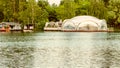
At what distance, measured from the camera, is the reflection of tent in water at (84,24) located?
136375mm

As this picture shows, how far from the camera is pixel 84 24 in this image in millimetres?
137750

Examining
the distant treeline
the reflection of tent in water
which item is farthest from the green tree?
the reflection of tent in water

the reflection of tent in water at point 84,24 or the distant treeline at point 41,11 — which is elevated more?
the distant treeline at point 41,11

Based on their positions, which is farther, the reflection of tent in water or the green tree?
the green tree

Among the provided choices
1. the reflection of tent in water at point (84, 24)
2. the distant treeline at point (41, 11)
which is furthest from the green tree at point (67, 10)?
the reflection of tent in water at point (84, 24)

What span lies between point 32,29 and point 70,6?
587 inches

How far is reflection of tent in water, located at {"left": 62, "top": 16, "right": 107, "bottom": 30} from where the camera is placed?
136375mm

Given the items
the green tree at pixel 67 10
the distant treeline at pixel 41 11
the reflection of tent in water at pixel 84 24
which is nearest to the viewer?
the reflection of tent in water at pixel 84 24

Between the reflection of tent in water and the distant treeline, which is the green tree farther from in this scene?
the reflection of tent in water

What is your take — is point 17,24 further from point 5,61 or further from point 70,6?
point 5,61

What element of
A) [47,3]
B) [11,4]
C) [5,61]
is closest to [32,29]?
[11,4]

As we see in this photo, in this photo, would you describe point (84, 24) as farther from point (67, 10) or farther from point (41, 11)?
point (41, 11)

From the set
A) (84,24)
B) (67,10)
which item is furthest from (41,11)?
(84,24)

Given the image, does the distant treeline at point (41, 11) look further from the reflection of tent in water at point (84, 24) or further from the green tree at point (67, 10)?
the reflection of tent in water at point (84, 24)
